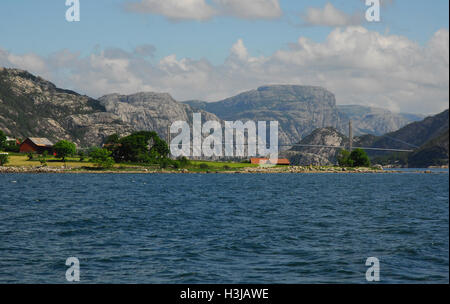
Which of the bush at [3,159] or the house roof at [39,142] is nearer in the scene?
the bush at [3,159]

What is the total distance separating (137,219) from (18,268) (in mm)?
16606

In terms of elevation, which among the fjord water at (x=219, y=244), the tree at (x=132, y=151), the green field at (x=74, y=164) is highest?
the tree at (x=132, y=151)

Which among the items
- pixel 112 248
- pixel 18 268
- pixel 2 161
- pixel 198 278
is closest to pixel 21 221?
pixel 112 248

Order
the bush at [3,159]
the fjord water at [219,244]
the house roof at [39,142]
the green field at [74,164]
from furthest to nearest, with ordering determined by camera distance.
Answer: the house roof at [39,142], the green field at [74,164], the bush at [3,159], the fjord water at [219,244]

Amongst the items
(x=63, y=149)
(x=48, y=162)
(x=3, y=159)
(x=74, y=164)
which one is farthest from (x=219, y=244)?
(x=63, y=149)

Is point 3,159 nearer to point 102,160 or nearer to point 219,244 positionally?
point 102,160

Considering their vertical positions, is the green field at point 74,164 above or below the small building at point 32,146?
below

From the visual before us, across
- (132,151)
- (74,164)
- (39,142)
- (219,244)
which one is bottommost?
(219,244)

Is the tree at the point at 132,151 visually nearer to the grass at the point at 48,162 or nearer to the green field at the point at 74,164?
the green field at the point at 74,164

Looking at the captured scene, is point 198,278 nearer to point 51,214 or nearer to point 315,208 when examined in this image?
point 51,214

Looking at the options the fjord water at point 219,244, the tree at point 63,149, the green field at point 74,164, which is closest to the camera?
the fjord water at point 219,244

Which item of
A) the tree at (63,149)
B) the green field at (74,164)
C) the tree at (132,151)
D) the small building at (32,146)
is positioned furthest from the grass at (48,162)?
the small building at (32,146)

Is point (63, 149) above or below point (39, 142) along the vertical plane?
below

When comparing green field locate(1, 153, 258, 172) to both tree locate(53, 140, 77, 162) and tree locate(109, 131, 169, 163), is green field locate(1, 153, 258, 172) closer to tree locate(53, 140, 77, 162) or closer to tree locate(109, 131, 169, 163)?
tree locate(53, 140, 77, 162)
